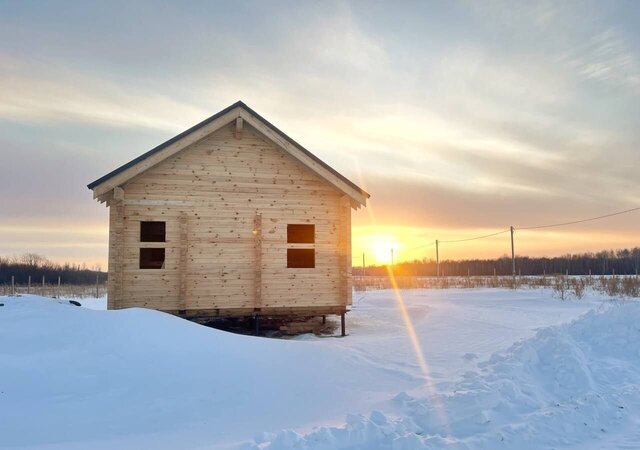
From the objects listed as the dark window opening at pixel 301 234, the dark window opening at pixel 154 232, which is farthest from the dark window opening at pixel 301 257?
the dark window opening at pixel 154 232

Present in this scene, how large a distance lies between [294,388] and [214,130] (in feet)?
29.3

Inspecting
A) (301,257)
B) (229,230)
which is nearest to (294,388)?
(229,230)

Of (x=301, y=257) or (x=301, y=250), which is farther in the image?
(x=301, y=257)

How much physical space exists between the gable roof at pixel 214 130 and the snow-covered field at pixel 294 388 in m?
4.30

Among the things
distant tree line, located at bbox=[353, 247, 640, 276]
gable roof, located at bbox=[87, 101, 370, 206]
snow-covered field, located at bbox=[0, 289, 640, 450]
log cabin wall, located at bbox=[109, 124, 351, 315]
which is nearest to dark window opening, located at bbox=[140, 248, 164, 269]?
log cabin wall, located at bbox=[109, 124, 351, 315]

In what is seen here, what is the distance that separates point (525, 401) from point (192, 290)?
975 centimetres

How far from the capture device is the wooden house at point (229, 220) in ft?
44.7

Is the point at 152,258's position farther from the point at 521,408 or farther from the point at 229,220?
the point at 521,408

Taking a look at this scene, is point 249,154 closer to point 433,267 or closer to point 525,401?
point 525,401

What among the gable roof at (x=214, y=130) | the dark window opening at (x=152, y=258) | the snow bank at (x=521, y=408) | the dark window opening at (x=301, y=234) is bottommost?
the snow bank at (x=521, y=408)

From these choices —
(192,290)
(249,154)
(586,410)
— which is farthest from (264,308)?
(586,410)

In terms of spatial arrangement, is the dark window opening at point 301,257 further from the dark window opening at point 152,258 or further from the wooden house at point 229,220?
the wooden house at point 229,220

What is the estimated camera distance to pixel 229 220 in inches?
565

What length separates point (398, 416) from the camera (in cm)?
613
